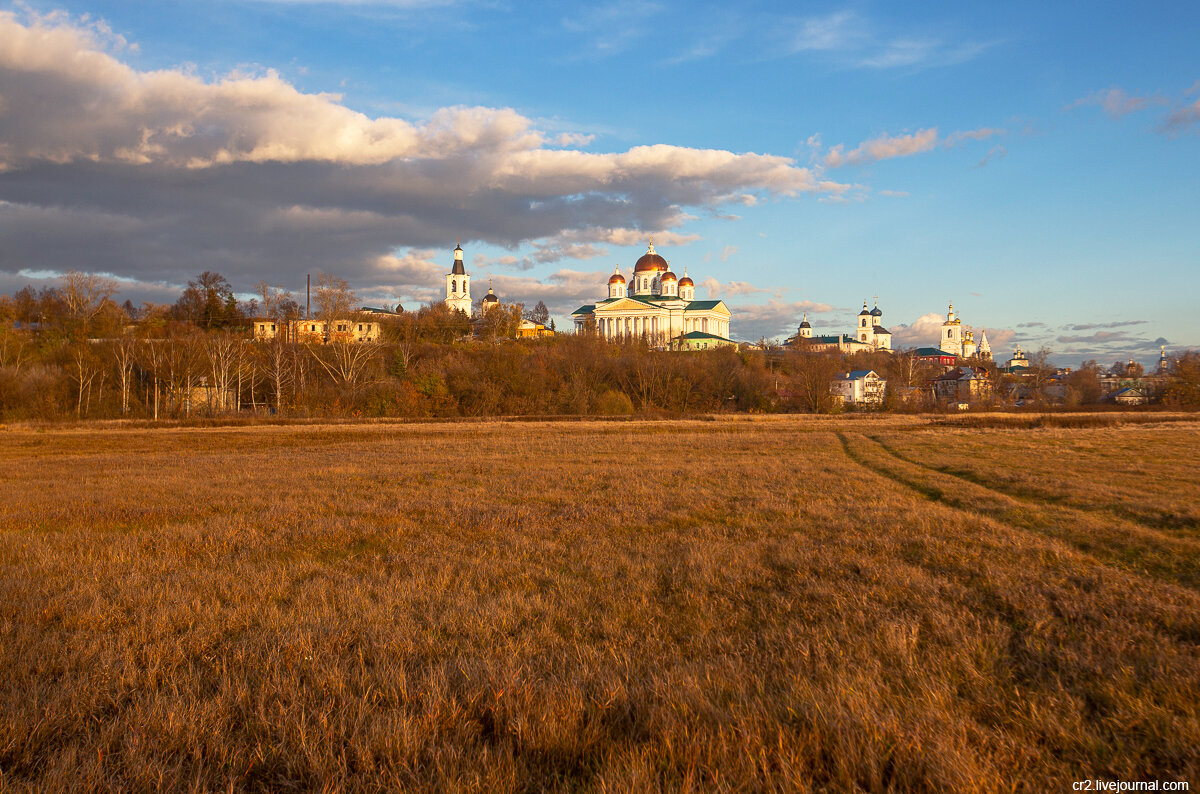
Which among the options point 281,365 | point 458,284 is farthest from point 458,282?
point 281,365

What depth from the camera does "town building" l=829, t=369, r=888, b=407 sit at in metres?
89.9

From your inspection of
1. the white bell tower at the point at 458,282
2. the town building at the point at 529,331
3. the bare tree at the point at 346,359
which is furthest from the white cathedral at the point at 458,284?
the bare tree at the point at 346,359

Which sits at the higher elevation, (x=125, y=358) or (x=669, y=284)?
(x=669, y=284)

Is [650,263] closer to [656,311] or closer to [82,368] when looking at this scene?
[656,311]

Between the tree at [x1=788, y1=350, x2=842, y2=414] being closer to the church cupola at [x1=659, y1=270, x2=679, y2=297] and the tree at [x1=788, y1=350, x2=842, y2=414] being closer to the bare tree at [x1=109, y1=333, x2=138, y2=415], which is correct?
the church cupola at [x1=659, y1=270, x2=679, y2=297]

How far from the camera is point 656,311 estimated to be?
141 metres

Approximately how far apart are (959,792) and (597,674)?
2.98 metres

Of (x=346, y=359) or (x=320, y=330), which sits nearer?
(x=346, y=359)

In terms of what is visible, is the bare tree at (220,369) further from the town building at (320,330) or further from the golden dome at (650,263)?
the golden dome at (650,263)

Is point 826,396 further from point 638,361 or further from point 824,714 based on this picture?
point 824,714

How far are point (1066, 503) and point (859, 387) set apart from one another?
89076 mm

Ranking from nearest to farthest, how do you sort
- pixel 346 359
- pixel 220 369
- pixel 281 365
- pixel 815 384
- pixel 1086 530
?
pixel 1086 530 → pixel 220 369 → pixel 346 359 → pixel 281 365 → pixel 815 384

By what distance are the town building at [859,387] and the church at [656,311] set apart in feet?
111

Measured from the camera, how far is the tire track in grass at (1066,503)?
43.8ft
